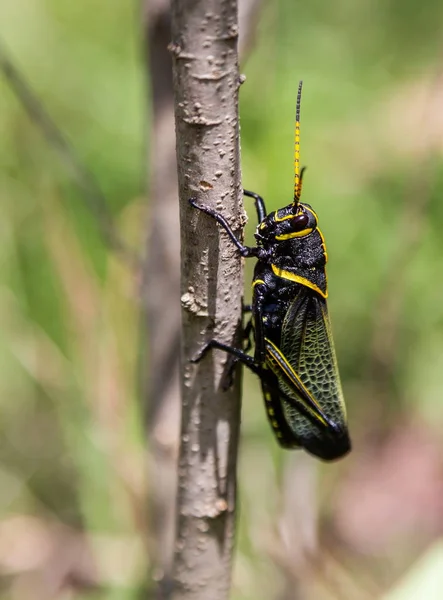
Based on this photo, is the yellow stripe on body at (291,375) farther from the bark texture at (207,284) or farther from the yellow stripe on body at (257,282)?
the bark texture at (207,284)

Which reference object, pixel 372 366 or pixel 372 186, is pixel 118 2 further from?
pixel 372 366

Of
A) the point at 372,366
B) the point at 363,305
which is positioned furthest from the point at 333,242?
the point at 372,366

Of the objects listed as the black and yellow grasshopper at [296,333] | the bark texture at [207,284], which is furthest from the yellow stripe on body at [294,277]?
the bark texture at [207,284]

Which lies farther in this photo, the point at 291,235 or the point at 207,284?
the point at 291,235

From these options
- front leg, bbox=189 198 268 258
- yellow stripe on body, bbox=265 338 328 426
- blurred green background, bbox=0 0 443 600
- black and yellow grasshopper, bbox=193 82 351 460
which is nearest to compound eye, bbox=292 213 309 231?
black and yellow grasshopper, bbox=193 82 351 460

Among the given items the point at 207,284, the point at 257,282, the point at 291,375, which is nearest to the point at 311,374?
the point at 291,375

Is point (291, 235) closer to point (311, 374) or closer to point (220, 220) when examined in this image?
point (311, 374)
